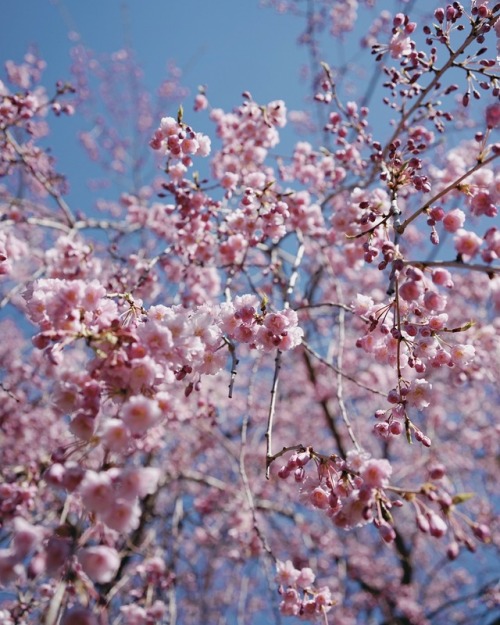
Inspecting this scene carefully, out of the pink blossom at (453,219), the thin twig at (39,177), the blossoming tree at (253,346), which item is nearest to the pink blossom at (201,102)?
the blossoming tree at (253,346)

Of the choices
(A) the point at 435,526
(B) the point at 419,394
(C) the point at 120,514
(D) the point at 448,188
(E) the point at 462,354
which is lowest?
(C) the point at 120,514

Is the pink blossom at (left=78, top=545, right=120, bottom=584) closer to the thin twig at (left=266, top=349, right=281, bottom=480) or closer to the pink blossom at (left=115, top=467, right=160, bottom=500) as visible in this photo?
the pink blossom at (left=115, top=467, right=160, bottom=500)

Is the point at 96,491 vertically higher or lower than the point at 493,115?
lower

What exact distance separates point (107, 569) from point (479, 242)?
5.13ft

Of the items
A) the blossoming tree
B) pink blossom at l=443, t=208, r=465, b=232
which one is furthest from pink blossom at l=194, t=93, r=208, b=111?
pink blossom at l=443, t=208, r=465, b=232

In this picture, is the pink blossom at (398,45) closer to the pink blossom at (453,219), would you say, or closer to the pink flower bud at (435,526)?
the pink blossom at (453,219)

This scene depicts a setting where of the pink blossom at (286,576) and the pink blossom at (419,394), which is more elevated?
the pink blossom at (419,394)

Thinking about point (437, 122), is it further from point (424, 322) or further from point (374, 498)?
point (374, 498)

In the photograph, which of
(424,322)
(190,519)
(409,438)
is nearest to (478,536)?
(409,438)

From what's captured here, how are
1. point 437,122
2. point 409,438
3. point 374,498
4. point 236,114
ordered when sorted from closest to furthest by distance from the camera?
point 374,498
point 409,438
point 437,122
point 236,114

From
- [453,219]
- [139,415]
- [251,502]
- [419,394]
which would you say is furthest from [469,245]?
[251,502]

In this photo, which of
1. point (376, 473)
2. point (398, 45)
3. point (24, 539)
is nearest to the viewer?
point (24, 539)

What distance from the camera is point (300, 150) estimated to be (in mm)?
4180

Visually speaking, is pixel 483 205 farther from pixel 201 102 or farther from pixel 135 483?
pixel 201 102
